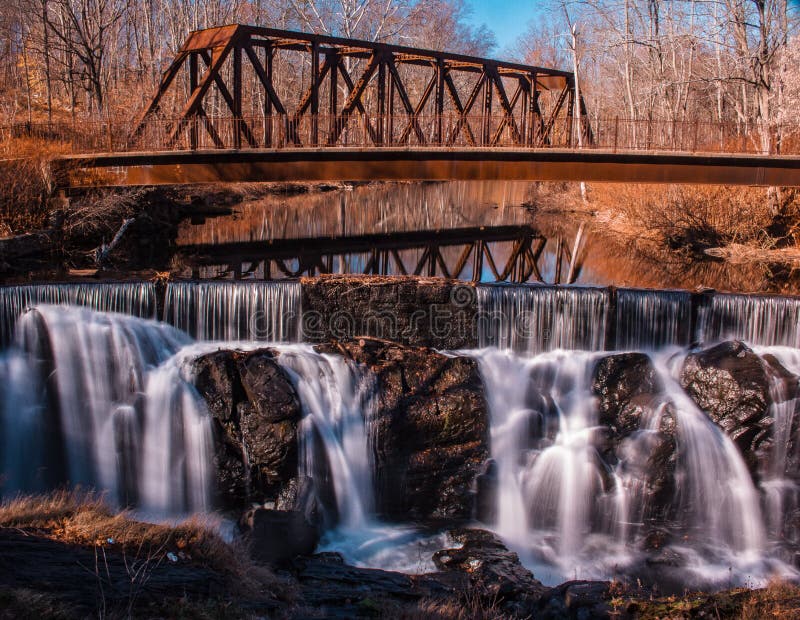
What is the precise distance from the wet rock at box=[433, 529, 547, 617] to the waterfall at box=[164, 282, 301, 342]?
5.86m

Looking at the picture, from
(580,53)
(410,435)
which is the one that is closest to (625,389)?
(410,435)

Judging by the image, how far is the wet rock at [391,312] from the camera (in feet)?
50.8

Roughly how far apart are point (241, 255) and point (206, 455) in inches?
438

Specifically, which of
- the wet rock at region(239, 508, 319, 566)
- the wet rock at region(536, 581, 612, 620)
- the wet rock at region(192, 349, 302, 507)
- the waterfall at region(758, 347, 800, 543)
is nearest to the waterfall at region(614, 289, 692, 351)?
the waterfall at region(758, 347, 800, 543)

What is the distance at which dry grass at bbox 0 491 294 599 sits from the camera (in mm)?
7695

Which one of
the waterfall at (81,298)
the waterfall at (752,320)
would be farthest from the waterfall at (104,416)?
the waterfall at (752,320)

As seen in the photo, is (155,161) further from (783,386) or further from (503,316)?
(783,386)

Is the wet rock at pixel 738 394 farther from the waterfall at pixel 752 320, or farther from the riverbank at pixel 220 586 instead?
the riverbank at pixel 220 586

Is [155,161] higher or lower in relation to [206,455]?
higher

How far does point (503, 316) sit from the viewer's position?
51.3 ft

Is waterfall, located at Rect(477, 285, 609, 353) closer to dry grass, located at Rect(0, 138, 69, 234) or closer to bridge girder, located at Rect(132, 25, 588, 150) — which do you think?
bridge girder, located at Rect(132, 25, 588, 150)

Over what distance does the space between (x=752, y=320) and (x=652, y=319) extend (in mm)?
2139

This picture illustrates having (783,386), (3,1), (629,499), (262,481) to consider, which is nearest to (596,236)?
(783,386)

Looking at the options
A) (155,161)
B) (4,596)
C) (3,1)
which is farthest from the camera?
(3,1)
